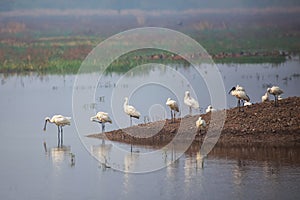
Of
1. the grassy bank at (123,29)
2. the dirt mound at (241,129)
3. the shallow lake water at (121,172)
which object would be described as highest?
the grassy bank at (123,29)

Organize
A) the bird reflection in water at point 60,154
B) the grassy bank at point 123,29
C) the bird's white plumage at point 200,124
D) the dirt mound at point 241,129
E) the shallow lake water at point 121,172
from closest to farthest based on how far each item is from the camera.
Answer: the shallow lake water at point 121,172 < the bird reflection in water at point 60,154 < the dirt mound at point 241,129 < the bird's white plumage at point 200,124 < the grassy bank at point 123,29

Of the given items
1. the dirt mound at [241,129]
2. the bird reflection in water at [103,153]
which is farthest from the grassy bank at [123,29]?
the bird reflection in water at [103,153]

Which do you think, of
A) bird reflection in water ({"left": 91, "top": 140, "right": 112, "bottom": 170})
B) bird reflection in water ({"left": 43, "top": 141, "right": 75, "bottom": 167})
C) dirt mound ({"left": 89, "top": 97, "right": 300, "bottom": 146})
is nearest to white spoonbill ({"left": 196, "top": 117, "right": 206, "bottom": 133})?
dirt mound ({"left": 89, "top": 97, "right": 300, "bottom": 146})

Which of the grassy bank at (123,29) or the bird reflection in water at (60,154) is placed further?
the grassy bank at (123,29)

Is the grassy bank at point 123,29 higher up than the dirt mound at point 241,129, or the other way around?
the grassy bank at point 123,29

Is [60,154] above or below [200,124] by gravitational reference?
below

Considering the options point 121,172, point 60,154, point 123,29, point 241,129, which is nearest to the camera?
point 121,172

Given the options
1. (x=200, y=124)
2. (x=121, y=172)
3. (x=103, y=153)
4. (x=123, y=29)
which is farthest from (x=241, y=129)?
(x=123, y=29)

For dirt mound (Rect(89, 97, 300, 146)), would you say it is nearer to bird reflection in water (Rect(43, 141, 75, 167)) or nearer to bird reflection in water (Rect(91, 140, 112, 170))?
bird reflection in water (Rect(91, 140, 112, 170))

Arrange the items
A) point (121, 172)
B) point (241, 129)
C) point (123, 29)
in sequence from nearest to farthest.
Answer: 1. point (121, 172)
2. point (241, 129)
3. point (123, 29)

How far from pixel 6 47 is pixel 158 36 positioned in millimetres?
7874

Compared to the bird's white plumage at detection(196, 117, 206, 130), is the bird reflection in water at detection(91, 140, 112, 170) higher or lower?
lower

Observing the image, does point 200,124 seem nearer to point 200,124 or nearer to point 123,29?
point 200,124

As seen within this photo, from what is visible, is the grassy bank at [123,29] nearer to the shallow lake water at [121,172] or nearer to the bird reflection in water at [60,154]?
the shallow lake water at [121,172]
